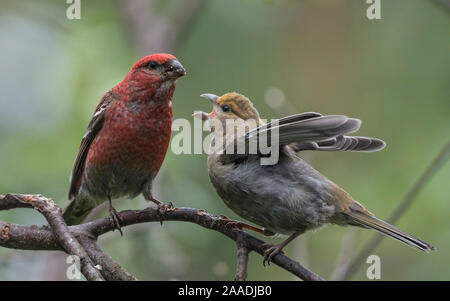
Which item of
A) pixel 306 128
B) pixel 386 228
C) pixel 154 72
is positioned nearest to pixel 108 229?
pixel 154 72

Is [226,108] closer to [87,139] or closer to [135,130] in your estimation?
[135,130]

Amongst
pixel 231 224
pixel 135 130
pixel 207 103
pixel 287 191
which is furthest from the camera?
pixel 207 103

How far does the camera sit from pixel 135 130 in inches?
177

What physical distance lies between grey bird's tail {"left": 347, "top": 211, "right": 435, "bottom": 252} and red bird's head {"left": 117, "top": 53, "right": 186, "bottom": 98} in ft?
5.07

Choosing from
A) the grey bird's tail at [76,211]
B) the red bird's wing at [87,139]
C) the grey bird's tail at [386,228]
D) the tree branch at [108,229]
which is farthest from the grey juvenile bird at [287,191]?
the grey bird's tail at [76,211]

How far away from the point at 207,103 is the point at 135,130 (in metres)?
2.62

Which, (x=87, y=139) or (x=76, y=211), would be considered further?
(x=76, y=211)

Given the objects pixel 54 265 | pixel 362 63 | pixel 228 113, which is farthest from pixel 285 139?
pixel 362 63

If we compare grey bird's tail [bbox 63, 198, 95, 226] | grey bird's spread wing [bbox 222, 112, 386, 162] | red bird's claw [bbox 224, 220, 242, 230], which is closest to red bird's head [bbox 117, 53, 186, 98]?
grey bird's spread wing [bbox 222, 112, 386, 162]

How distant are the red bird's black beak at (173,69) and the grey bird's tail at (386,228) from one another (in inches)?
58.9

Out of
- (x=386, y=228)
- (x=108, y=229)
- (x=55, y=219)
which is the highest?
(x=55, y=219)

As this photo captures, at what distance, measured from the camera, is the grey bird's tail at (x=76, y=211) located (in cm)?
491

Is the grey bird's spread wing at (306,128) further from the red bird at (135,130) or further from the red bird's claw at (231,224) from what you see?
the red bird at (135,130)

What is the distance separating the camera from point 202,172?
6.49 m
